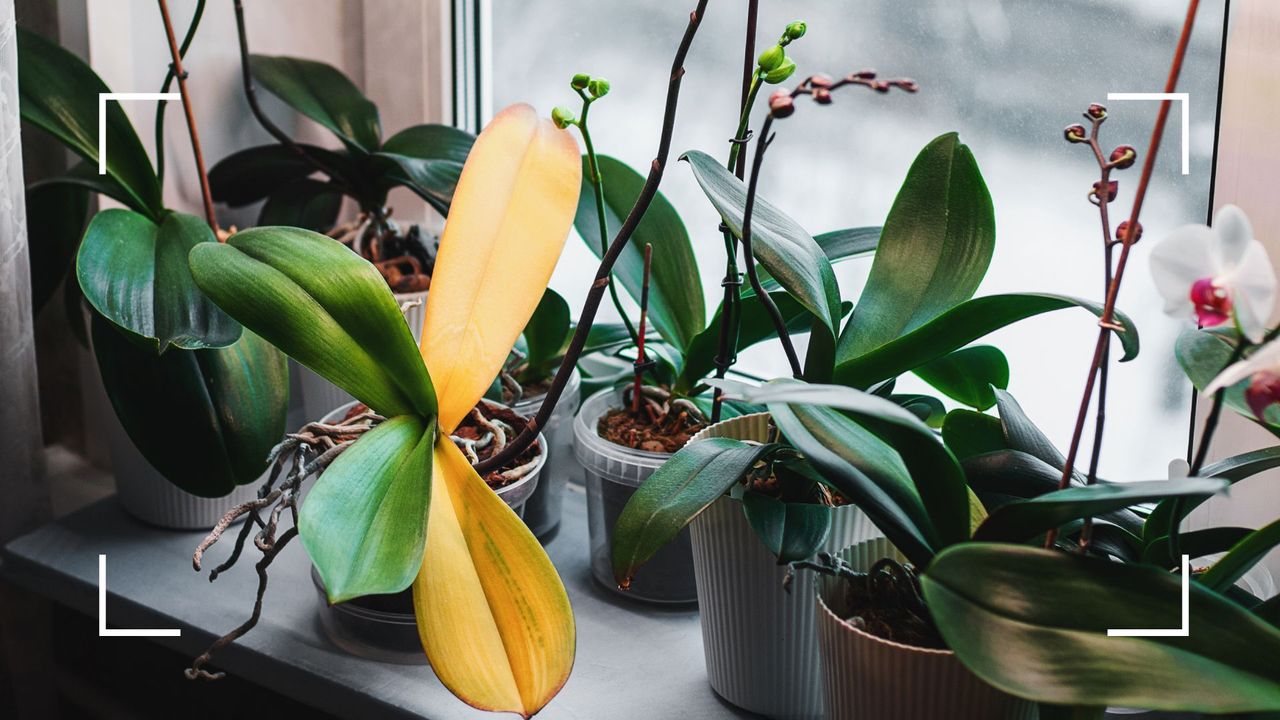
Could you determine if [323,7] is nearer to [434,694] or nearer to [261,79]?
[261,79]

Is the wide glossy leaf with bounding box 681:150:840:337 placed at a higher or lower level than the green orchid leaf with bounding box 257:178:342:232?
higher

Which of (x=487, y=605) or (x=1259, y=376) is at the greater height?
(x=1259, y=376)

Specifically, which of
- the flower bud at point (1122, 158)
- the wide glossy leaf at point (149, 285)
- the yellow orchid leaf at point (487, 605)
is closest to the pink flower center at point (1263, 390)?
the flower bud at point (1122, 158)

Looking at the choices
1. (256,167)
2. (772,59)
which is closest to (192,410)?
(256,167)

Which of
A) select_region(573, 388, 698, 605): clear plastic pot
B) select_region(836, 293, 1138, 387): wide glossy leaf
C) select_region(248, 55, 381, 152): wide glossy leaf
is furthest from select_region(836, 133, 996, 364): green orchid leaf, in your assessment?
select_region(248, 55, 381, 152): wide glossy leaf

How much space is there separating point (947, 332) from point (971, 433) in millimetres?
107

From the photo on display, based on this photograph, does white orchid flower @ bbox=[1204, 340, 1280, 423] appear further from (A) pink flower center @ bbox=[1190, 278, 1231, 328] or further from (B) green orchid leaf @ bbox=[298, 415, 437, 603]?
(B) green orchid leaf @ bbox=[298, 415, 437, 603]

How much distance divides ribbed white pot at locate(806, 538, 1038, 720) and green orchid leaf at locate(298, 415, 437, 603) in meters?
0.26

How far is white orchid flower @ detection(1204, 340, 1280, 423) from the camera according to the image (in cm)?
44

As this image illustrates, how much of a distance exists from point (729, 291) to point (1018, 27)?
0.38 m

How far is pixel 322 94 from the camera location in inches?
46.0

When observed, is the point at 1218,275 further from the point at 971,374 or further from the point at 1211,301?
the point at 971,374

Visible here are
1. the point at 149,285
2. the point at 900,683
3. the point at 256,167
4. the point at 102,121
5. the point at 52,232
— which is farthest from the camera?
the point at 256,167

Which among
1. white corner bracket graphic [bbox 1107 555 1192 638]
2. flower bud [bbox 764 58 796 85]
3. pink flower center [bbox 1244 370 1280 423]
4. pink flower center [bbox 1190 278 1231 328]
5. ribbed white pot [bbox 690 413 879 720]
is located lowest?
ribbed white pot [bbox 690 413 879 720]
